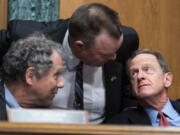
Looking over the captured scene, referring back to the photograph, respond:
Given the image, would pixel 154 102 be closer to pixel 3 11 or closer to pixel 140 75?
pixel 140 75

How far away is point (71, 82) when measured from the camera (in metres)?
1.64

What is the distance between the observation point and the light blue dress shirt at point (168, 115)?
1.56 m

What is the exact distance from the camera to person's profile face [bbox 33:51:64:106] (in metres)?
1.32

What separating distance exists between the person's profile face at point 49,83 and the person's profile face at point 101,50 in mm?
202

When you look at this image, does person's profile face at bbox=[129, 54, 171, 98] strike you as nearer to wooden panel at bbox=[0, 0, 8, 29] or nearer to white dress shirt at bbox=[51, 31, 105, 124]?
white dress shirt at bbox=[51, 31, 105, 124]

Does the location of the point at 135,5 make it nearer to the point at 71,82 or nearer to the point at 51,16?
the point at 51,16

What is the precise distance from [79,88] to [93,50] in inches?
8.8

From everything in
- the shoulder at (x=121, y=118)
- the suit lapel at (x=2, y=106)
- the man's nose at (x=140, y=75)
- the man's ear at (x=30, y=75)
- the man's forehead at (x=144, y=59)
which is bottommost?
the shoulder at (x=121, y=118)

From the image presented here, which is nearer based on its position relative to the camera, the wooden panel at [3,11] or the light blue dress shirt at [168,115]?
the light blue dress shirt at [168,115]

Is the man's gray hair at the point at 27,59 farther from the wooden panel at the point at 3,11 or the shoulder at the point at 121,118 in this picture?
the wooden panel at the point at 3,11

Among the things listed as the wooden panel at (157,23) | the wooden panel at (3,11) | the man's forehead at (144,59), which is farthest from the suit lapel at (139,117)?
the wooden panel at (3,11)

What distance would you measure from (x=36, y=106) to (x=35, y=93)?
7cm

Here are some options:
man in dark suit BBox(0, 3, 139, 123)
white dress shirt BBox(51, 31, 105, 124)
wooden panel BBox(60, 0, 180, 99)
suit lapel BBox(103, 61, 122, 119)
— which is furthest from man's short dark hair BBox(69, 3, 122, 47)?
wooden panel BBox(60, 0, 180, 99)

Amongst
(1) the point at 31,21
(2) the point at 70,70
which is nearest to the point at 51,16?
(1) the point at 31,21
